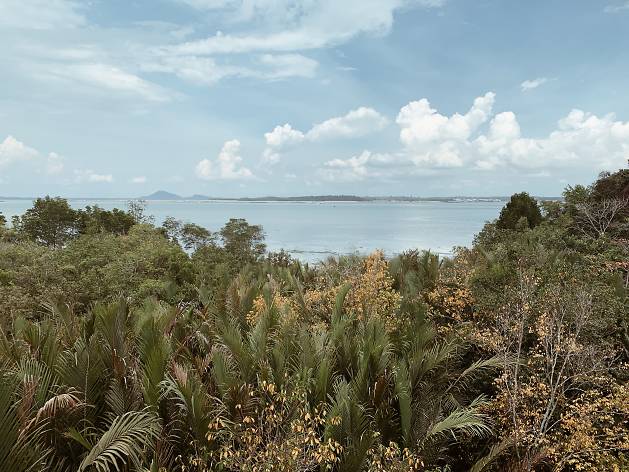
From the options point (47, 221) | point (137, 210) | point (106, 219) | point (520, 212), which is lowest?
point (47, 221)

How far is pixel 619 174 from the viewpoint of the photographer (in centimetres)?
2662

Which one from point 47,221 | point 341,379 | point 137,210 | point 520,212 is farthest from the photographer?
point 137,210

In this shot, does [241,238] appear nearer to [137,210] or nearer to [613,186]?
[137,210]

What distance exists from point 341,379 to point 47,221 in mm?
38879

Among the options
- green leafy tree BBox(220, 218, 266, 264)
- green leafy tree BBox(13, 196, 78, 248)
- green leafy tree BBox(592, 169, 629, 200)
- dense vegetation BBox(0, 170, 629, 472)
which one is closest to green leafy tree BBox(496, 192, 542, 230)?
green leafy tree BBox(592, 169, 629, 200)

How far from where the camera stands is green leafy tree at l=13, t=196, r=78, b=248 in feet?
121

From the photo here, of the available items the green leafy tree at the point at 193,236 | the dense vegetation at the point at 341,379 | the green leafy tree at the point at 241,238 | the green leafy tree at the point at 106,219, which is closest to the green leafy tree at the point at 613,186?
the dense vegetation at the point at 341,379

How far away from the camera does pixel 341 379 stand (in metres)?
6.15

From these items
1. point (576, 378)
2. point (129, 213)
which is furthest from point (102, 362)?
point (129, 213)

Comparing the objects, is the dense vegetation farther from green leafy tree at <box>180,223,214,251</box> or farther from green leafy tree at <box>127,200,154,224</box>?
green leafy tree at <box>127,200,154,224</box>

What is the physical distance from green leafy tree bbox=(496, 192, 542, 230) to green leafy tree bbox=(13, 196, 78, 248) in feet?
116

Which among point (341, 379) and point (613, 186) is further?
point (613, 186)

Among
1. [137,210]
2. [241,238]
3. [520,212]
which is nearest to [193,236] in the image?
[241,238]

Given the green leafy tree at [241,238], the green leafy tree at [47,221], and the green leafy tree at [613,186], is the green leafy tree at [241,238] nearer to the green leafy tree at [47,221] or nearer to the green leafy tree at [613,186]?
the green leafy tree at [47,221]
